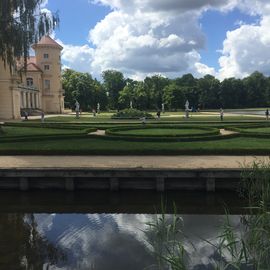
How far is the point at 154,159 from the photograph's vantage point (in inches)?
663

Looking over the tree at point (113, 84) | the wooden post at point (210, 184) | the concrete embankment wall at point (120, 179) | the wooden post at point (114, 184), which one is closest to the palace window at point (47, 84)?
the tree at point (113, 84)

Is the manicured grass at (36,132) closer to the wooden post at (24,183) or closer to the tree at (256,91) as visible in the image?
the wooden post at (24,183)

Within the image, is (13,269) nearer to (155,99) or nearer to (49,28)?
(49,28)

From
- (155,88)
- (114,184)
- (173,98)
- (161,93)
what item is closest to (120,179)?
(114,184)

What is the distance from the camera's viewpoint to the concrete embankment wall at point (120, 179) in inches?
564

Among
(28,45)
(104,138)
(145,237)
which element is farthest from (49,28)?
(145,237)

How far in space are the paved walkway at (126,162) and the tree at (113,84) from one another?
106356 millimetres

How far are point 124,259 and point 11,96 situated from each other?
1889 inches

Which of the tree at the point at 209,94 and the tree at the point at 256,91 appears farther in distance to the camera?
the tree at the point at 256,91

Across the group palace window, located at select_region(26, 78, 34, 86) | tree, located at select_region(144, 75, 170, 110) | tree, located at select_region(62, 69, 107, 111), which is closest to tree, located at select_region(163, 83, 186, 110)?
tree, located at select_region(144, 75, 170, 110)

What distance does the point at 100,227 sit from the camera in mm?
11164

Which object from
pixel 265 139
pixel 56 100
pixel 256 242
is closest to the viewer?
pixel 256 242

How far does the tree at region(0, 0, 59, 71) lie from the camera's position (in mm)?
24594

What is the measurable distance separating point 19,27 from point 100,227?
16980mm
